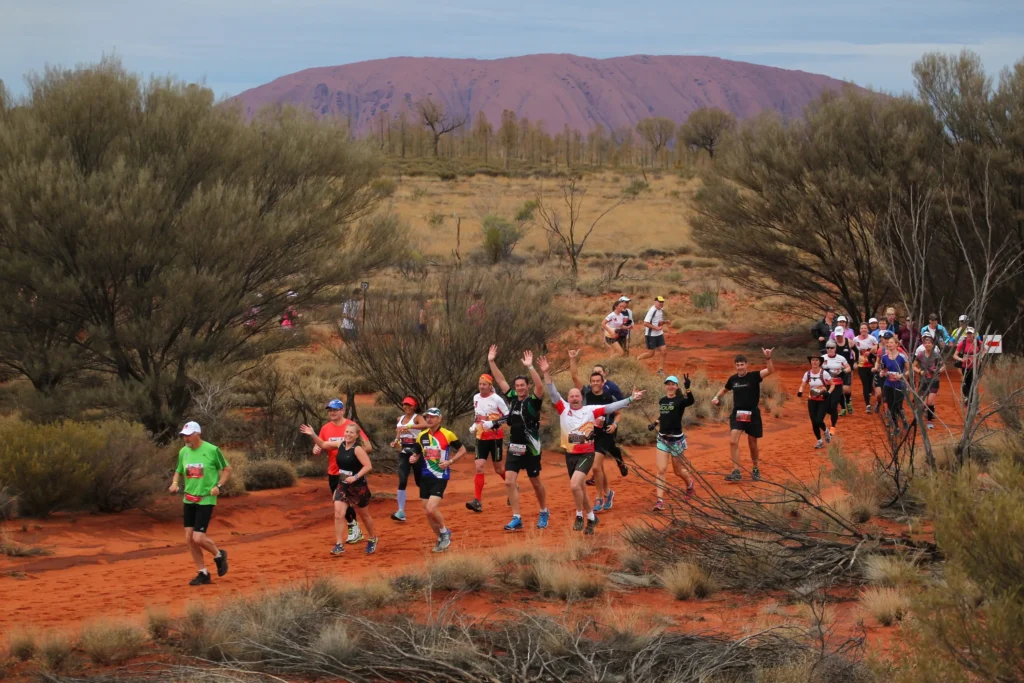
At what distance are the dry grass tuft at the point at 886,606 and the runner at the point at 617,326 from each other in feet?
51.9

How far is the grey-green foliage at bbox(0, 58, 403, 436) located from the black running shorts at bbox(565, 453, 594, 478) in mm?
8368

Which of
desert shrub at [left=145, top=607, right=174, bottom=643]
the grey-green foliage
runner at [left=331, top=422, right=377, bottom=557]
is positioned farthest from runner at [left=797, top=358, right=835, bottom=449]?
desert shrub at [left=145, top=607, right=174, bottom=643]

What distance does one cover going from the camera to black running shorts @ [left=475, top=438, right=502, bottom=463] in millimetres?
13883

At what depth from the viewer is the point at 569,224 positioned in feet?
183

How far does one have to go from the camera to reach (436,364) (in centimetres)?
1914

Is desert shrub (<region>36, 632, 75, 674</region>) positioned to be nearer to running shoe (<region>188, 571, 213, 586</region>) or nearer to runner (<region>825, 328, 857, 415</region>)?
running shoe (<region>188, 571, 213, 586</region>)

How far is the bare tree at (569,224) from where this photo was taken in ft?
140

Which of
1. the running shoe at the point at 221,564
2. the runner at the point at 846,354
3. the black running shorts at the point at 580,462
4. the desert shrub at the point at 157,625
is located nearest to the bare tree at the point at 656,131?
the runner at the point at 846,354

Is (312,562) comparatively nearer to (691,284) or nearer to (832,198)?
(832,198)

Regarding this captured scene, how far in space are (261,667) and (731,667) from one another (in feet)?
11.8

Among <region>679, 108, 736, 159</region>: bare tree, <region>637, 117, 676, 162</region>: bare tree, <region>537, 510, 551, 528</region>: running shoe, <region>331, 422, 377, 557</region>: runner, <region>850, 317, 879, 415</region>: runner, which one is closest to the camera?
<region>331, 422, 377, 557</region>: runner

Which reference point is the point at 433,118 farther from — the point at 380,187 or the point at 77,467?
the point at 77,467

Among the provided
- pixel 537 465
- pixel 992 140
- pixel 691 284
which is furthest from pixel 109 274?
pixel 691 284

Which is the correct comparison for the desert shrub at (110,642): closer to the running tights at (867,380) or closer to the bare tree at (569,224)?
the running tights at (867,380)
